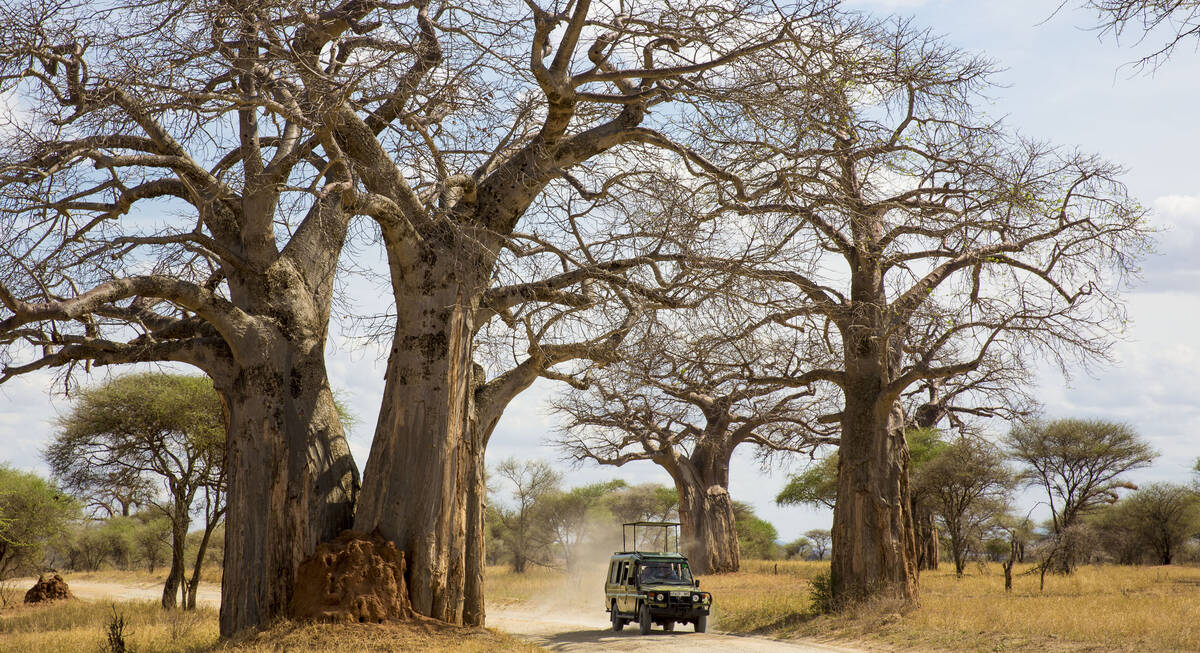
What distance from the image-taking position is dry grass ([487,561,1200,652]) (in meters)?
10.7

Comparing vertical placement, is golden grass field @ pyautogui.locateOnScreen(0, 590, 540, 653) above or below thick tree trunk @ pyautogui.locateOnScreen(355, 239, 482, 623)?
below

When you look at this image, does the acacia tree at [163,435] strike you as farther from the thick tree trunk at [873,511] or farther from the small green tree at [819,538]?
the small green tree at [819,538]

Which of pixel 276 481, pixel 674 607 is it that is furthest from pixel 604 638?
pixel 276 481

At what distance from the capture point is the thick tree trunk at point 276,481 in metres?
9.13

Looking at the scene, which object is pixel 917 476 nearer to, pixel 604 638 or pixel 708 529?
pixel 708 529

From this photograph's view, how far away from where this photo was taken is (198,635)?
460 inches

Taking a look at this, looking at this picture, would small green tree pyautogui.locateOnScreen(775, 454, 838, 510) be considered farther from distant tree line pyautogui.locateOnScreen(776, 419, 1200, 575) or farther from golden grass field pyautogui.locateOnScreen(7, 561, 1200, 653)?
golden grass field pyautogui.locateOnScreen(7, 561, 1200, 653)

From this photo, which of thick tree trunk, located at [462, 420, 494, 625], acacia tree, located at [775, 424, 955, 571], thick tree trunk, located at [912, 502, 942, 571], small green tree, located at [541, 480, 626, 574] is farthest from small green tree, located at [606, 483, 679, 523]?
thick tree trunk, located at [462, 420, 494, 625]

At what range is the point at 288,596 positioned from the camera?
9070 mm

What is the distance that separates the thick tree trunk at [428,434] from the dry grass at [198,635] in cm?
63

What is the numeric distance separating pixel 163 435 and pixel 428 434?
40.6ft

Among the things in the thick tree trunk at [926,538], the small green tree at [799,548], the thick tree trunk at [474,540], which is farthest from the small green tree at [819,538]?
the thick tree trunk at [474,540]

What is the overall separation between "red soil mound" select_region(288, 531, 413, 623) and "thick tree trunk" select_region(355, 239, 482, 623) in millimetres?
244

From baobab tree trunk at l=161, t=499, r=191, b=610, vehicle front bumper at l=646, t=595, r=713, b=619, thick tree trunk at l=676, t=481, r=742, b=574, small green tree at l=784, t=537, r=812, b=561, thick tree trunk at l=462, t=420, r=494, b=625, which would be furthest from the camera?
small green tree at l=784, t=537, r=812, b=561
